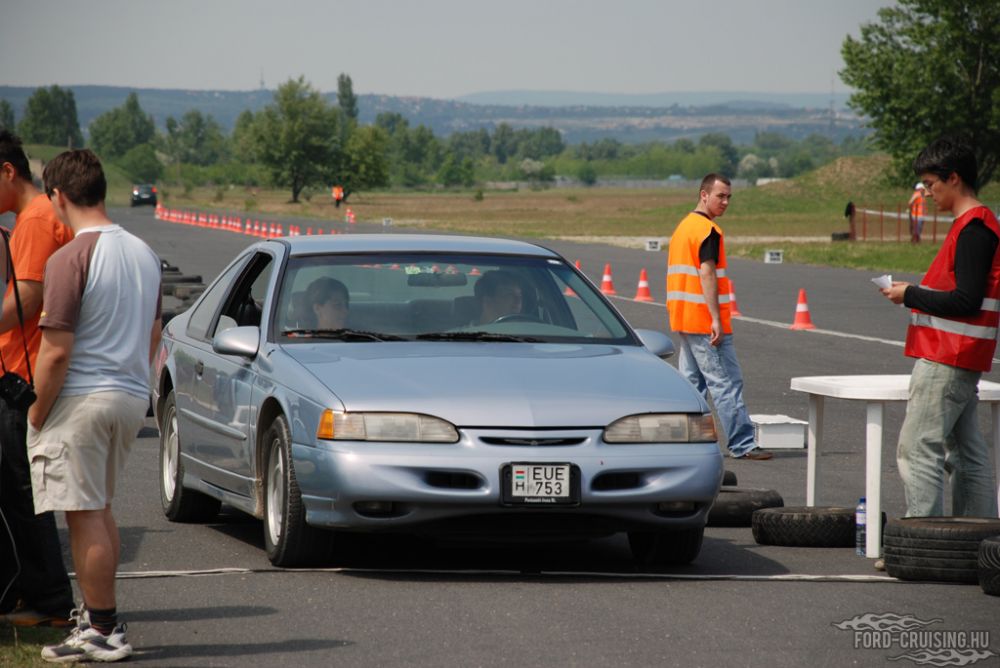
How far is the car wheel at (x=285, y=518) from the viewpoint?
727cm

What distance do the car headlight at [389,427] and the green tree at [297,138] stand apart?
145m

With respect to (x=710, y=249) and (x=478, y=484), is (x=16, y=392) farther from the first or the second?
(x=710, y=249)

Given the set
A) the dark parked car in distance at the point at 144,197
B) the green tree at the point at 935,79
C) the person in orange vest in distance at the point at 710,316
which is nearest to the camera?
the person in orange vest in distance at the point at 710,316

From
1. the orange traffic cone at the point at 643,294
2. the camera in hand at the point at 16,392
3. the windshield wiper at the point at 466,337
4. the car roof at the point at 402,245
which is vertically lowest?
the orange traffic cone at the point at 643,294

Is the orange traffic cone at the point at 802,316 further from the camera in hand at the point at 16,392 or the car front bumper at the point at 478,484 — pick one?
the camera in hand at the point at 16,392

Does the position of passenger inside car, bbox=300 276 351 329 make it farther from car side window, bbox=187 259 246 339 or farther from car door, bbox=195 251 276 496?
car side window, bbox=187 259 246 339

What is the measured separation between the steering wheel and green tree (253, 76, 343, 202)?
471ft

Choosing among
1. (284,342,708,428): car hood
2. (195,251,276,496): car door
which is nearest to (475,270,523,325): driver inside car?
(284,342,708,428): car hood

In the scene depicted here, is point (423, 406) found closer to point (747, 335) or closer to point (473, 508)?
point (473, 508)

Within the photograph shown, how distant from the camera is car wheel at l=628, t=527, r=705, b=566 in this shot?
7613mm

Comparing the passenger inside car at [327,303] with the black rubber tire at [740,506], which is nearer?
the passenger inside car at [327,303]

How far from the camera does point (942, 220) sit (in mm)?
50969

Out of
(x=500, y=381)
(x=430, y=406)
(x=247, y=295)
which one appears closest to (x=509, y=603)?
(x=430, y=406)

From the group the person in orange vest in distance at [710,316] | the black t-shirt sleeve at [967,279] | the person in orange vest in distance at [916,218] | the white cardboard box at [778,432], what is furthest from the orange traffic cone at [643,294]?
the black t-shirt sleeve at [967,279]
